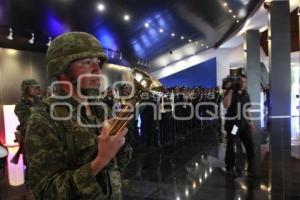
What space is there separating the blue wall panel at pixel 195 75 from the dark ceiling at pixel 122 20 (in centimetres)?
1057

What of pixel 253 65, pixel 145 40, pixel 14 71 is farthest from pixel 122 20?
pixel 253 65

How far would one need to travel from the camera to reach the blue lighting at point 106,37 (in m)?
12.7

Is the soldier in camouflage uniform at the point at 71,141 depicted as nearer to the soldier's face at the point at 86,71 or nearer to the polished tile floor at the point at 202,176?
the soldier's face at the point at 86,71

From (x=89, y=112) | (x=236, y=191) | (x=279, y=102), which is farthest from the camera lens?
(x=279, y=102)

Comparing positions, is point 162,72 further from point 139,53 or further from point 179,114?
point 179,114

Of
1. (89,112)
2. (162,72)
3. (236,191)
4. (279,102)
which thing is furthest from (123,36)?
(162,72)

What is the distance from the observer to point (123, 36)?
14602 mm

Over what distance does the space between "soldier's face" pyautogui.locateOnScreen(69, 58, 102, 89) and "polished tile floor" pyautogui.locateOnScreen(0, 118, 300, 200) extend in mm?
3719

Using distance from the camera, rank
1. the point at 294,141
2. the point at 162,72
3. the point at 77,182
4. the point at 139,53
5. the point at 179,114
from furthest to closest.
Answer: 1. the point at 162,72
2. the point at 139,53
3. the point at 179,114
4. the point at 294,141
5. the point at 77,182

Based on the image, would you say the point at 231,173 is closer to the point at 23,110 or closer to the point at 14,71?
the point at 23,110

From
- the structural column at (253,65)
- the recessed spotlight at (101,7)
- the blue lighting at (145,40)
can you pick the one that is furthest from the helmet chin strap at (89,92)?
the structural column at (253,65)

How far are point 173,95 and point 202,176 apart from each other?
4.86 metres

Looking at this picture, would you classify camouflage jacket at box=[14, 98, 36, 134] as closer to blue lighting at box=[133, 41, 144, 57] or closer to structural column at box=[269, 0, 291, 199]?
blue lighting at box=[133, 41, 144, 57]

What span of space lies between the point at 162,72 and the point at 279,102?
55.3 ft
